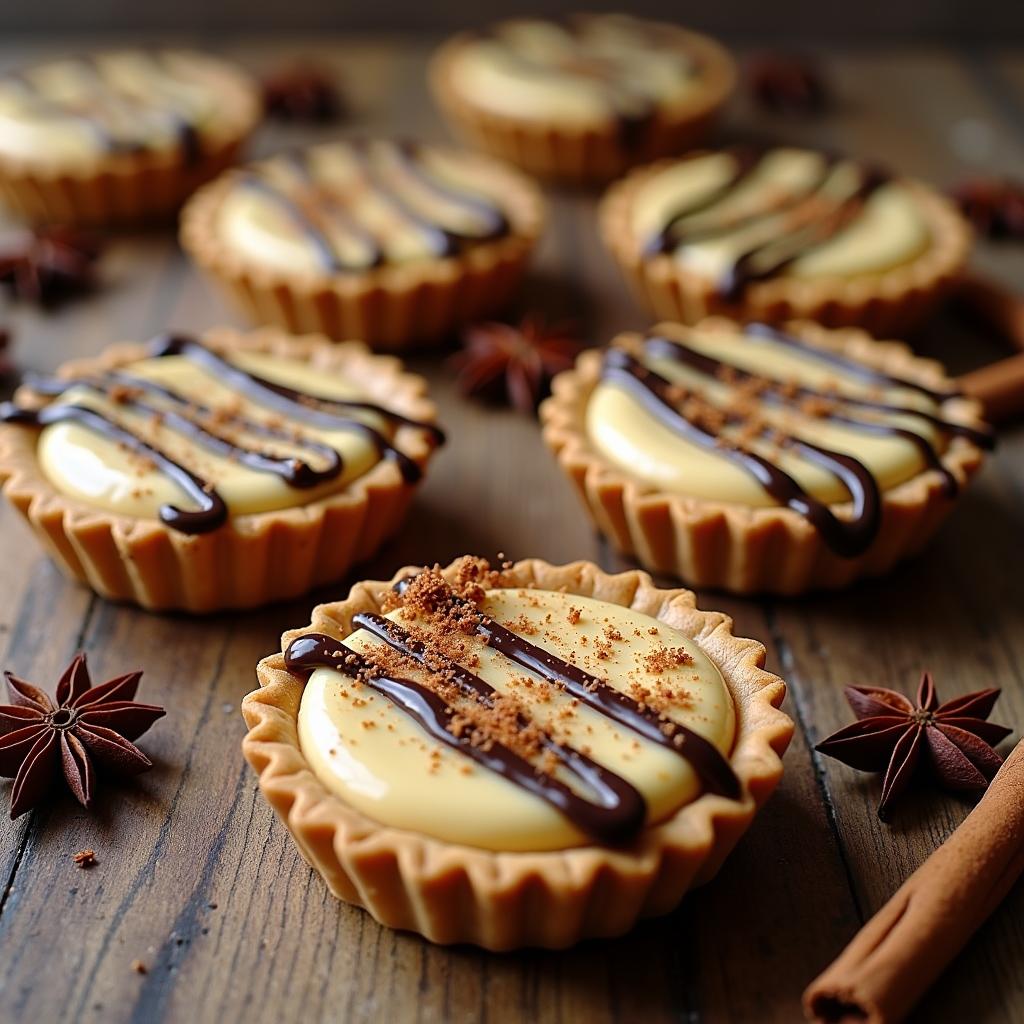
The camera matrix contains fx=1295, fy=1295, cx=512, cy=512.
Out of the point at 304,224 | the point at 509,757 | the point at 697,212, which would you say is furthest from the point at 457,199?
the point at 509,757

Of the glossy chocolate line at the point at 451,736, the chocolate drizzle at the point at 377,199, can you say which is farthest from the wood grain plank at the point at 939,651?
the chocolate drizzle at the point at 377,199

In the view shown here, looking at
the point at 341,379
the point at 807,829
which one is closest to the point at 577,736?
the point at 807,829

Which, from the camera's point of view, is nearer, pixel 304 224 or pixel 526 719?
pixel 526 719

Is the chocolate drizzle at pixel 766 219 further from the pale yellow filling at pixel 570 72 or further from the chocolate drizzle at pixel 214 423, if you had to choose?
the chocolate drizzle at pixel 214 423

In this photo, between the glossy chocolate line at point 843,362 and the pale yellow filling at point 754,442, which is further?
the glossy chocolate line at point 843,362

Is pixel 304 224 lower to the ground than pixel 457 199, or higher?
lower

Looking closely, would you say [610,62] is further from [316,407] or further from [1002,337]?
[316,407]

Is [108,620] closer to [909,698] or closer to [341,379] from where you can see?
[341,379]

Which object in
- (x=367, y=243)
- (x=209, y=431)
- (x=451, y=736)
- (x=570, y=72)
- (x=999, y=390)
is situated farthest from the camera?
(x=570, y=72)
